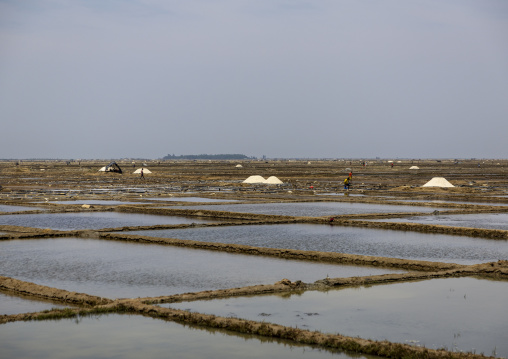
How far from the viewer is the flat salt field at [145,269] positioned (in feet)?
34.3

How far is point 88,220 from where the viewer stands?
69.6 ft

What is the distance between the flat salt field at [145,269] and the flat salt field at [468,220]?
8.66 metres

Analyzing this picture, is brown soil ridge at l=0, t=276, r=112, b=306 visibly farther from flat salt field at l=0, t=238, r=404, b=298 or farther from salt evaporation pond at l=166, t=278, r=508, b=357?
salt evaporation pond at l=166, t=278, r=508, b=357

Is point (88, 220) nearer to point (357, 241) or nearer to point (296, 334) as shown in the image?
point (357, 241)

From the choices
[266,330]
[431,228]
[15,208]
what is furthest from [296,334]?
[15,208]

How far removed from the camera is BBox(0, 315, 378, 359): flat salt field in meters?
6.68

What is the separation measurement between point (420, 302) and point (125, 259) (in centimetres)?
641

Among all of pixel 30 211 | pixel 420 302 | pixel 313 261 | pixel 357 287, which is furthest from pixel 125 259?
pixel 30 211

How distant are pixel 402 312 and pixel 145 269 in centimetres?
527

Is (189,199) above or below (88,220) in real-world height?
above

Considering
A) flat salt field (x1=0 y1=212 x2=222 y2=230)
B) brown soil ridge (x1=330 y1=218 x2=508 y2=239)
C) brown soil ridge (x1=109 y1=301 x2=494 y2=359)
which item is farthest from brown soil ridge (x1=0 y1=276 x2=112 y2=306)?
brown soil ridge (x1=330 y1=218 x2=508 y2=239)

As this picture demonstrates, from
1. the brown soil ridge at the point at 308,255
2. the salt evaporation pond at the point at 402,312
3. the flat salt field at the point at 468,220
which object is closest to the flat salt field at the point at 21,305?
the salt evaporation pond at the point at 402,312

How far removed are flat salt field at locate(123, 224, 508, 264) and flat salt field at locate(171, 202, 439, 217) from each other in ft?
13.6

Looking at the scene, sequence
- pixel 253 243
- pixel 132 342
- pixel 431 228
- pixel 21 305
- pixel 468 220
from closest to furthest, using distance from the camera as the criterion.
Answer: pixel 132 342
pixel 21 305
pixel 253 243
pixel 431 228
pixel 468 220
